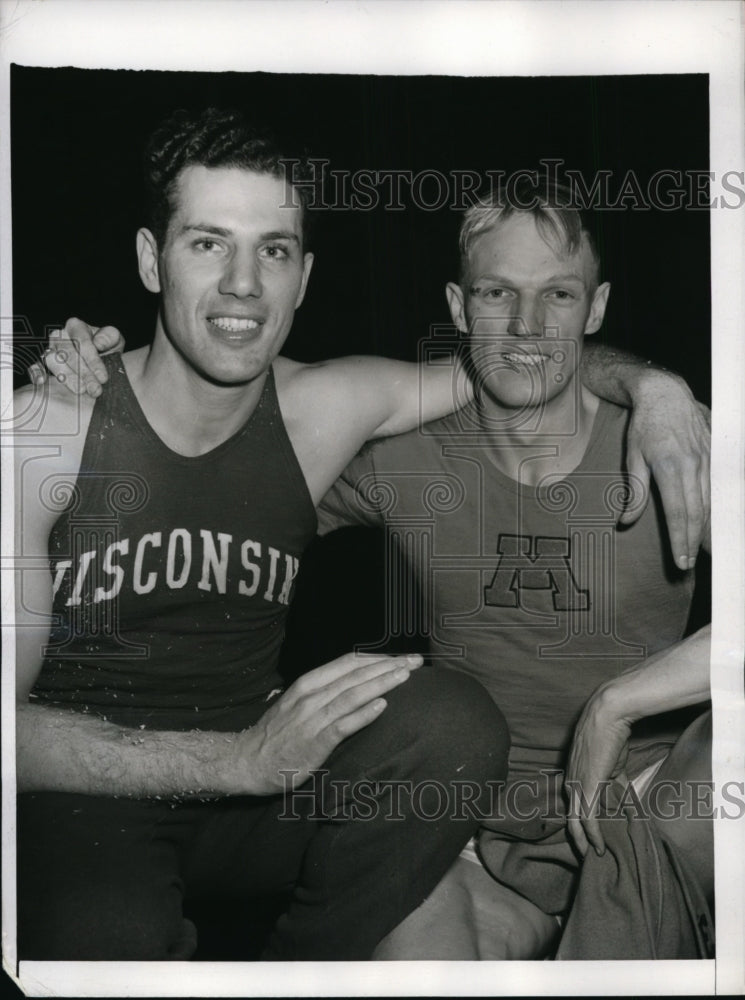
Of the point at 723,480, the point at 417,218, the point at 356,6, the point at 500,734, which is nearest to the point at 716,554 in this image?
the point at 723,480

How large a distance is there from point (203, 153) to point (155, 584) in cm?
54

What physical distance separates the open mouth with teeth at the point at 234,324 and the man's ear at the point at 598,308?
425mm

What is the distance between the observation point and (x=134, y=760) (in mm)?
1358

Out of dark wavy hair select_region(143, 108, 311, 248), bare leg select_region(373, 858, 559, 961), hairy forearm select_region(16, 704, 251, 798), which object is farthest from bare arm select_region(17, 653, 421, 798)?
dark wavy hair select_region(143, 108, 311, 248)

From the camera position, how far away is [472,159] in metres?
1.38

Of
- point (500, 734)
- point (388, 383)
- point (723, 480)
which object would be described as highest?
point (388, 383)

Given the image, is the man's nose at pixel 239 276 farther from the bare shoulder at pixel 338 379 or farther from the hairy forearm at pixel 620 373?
the hairy forearm at pixel 620 373

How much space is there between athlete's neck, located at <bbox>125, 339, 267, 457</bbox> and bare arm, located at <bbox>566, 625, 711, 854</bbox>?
59 centimetres

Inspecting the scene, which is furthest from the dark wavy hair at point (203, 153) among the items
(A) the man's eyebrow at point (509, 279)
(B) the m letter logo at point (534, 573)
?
(B) the m letter logo at point (534, 573)

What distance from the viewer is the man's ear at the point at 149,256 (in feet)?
4.46

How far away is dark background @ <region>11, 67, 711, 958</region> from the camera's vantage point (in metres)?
1.37

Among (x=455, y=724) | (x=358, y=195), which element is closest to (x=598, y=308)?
(x=358, y=195)

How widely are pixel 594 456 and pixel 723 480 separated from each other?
17 cm

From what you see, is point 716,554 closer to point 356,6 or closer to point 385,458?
point 385,458
